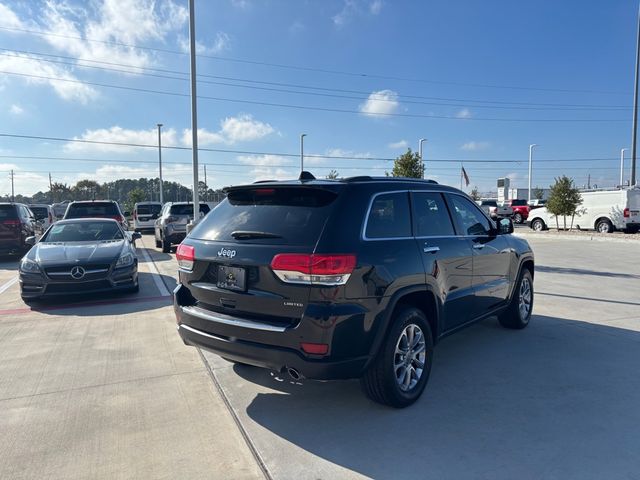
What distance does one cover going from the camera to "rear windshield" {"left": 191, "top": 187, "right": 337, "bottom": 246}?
339 centimetres

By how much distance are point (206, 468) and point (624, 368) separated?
13.4 feet

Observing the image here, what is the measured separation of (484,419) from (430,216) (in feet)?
5.91

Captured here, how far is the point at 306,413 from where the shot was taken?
3686 mm

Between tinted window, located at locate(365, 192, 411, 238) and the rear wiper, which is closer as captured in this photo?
the rear wiper

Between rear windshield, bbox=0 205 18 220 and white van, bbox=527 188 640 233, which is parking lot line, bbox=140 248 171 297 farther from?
white van, bbox=527 188 640 233

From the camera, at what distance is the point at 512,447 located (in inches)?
124

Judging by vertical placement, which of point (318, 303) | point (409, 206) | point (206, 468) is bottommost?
point (206, 468)

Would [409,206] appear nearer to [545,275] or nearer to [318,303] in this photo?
[318,303]

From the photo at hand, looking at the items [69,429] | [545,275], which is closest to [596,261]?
[545,275]

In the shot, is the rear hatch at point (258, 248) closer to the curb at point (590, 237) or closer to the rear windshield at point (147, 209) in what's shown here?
the curb at point (590, 237)

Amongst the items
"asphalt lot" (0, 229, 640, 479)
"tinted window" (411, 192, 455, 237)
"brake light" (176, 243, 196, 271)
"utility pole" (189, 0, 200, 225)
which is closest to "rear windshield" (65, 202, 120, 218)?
"utility pole" (189, 0, 200, 225)

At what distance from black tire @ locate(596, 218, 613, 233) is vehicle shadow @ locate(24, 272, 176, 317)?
2143cm

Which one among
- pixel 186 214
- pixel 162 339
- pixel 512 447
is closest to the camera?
pixel 512 447

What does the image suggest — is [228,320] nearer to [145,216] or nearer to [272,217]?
[272,217]
